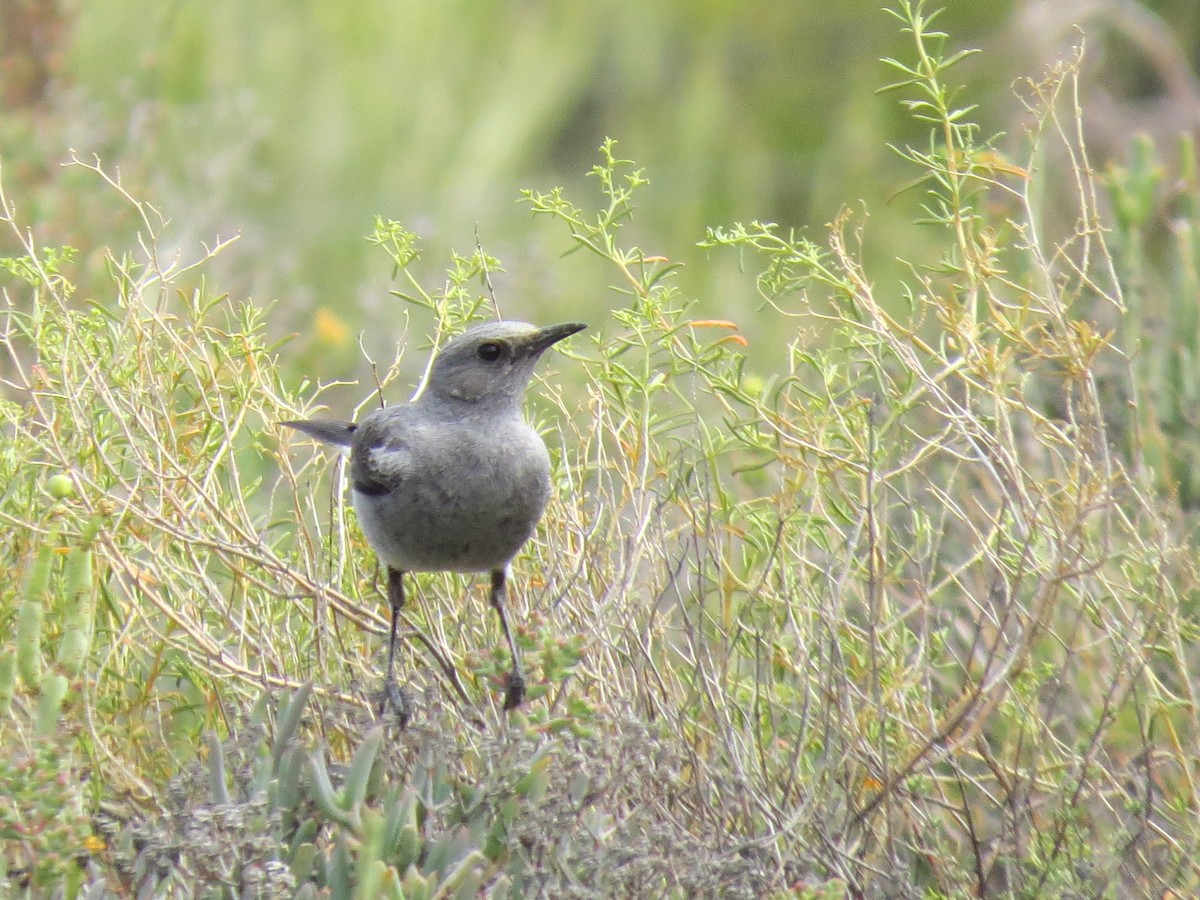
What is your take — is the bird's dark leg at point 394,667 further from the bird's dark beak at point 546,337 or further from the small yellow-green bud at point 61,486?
the small yellow-green bud at point 61,486

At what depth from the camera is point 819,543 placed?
3.26 m

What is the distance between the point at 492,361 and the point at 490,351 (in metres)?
0.03

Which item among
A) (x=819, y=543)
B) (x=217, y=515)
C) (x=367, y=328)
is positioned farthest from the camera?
(x=367, y=328)

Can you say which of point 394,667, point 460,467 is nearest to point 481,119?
point 460,467

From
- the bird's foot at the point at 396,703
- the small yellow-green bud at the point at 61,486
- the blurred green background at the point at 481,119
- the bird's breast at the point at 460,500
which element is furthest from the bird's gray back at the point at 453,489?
the blurred green background at the point at 481,119

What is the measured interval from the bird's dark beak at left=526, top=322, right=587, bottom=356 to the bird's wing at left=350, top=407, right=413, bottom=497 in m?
0.38

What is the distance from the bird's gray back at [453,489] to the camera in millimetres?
3619

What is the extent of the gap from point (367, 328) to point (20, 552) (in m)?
4.26

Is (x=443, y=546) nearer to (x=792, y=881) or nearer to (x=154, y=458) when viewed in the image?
(x=154, y=458)

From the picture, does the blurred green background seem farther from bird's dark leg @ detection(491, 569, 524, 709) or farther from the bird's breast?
bird's dark leg @ detection(491, 569, 524, 709)

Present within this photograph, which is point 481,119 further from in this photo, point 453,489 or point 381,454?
point 453,489

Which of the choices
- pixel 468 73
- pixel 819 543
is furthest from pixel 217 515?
pixel 468 73

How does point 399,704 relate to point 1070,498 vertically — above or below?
below

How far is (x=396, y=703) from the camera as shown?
3271 millimetres
